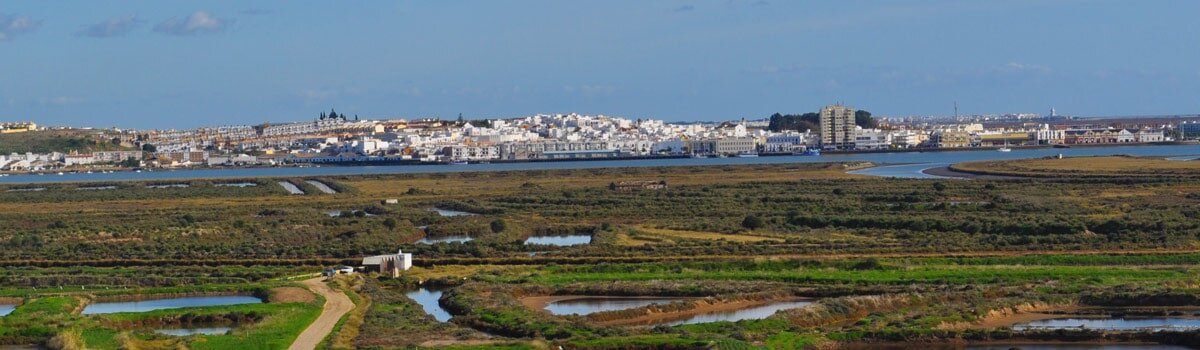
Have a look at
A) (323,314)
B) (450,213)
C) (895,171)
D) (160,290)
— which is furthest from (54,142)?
(323,314)

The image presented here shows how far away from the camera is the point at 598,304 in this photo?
23047mm

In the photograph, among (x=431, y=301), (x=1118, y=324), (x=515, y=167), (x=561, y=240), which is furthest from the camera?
(x=515, y=167)

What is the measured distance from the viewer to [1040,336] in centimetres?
1859

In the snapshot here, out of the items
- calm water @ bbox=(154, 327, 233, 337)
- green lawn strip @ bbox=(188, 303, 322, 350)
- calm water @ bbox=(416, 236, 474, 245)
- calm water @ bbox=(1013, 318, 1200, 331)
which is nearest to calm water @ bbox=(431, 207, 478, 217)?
calm water @ bbox=(416, 236, 474, 245)

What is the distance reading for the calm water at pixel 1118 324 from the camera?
1895cm

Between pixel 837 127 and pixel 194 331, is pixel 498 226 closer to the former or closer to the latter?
pixel 194 331

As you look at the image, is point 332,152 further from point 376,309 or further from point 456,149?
point 376,309

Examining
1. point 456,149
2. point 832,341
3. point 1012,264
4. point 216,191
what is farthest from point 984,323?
point 456,149

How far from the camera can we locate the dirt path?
61.4 ft

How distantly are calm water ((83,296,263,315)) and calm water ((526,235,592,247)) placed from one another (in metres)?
10.4

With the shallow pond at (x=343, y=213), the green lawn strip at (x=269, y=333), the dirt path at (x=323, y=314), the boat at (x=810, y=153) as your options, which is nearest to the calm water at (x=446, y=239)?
the shallow pond at (x=343, y=213)

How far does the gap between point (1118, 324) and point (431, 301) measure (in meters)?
10.1

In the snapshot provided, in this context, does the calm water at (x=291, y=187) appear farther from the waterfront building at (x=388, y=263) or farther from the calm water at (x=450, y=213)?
the waterfront building at (x=388, y=263)

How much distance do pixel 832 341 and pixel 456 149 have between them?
112782mm
